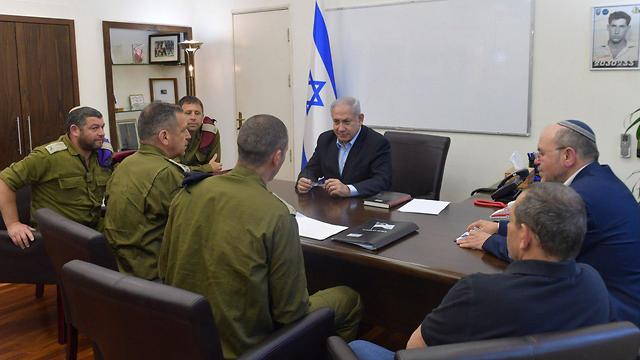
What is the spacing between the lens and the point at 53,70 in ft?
15.9

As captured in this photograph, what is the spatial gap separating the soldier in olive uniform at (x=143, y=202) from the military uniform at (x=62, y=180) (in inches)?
28.5

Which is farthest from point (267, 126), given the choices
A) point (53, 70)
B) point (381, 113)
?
point (53, 70)

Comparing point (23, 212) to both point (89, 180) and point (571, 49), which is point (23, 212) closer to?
point (89, 180)

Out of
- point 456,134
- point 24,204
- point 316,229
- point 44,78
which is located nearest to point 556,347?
point 316,229

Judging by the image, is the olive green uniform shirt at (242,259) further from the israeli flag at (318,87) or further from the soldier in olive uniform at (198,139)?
the israeli flag at (318,87)

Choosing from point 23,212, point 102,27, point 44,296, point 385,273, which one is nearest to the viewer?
point 385,273

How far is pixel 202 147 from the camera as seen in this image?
3836 mm

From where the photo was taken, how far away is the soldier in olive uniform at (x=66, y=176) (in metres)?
2.88

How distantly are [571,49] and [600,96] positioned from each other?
370 mm

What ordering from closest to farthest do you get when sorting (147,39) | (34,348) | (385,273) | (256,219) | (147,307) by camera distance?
(147,307)
(256,219)
(385,273)
(34,348)
(147,39)

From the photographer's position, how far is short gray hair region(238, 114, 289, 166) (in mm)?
1831

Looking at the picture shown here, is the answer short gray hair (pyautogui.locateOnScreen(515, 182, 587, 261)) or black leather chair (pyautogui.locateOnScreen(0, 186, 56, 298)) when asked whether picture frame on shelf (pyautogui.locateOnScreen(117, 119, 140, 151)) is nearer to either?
black leather chair (pyautogui.locateOnScreen(0, 186, 56, 298))

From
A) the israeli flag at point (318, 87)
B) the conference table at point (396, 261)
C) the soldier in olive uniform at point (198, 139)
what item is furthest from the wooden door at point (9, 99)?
the conference table at point (396, 261)

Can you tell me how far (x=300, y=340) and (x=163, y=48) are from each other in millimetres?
4681
